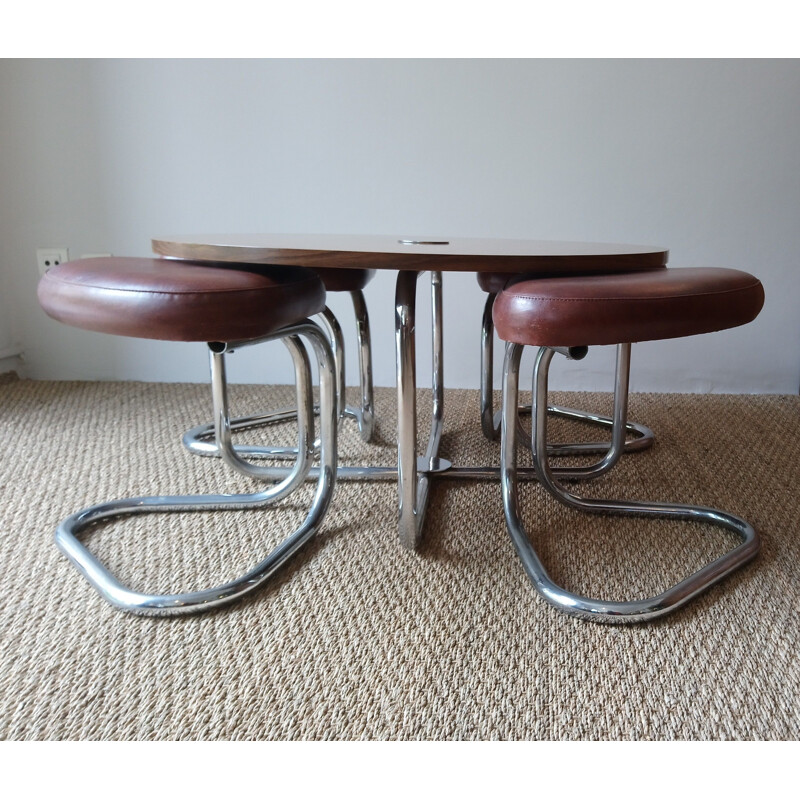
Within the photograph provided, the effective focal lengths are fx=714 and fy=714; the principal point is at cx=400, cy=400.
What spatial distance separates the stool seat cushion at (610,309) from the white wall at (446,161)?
1.09 m

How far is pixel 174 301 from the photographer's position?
2.90 feet

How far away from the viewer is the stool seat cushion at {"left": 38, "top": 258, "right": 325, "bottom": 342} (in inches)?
35.0

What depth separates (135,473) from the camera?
1458 millimetres

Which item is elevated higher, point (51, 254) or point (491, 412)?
point (51, 254)

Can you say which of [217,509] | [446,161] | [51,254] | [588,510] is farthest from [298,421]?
[51,254]

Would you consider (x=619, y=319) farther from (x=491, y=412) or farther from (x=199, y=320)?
(x=491, y=412)

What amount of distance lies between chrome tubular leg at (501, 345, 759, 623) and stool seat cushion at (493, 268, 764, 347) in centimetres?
17

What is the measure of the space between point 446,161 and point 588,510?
1.14 m

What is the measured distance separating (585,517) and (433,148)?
3.87 feet

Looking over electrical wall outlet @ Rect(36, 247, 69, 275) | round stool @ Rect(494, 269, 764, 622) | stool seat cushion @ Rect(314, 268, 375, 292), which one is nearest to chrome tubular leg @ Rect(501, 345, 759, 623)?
round stool @ Rect(494, 269, 764, 622)

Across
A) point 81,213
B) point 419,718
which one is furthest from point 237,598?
point 81,213

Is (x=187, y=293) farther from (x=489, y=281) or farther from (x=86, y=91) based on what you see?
(x=86, y=91)

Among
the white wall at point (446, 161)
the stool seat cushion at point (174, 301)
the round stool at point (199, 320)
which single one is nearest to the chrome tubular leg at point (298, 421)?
the round stool at point (199, 320)

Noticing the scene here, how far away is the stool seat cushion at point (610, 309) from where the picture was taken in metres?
0.90
